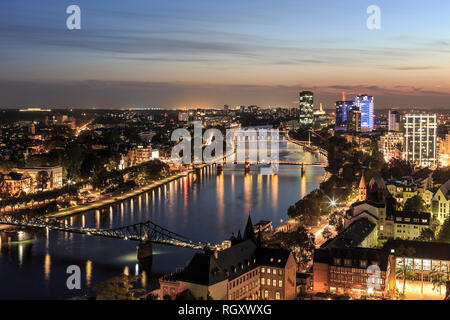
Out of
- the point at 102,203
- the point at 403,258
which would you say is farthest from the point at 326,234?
the point at 102,203

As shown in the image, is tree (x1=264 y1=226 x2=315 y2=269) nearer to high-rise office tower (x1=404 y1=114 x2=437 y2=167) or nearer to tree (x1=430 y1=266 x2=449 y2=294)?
tree (x1=430 y1=266 x2=449 y2=294)

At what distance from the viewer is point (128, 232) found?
37.3 ft

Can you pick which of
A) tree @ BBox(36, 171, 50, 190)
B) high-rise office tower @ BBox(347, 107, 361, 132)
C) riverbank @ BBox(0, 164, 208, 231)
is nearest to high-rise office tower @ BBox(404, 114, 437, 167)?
riverbank @ BBox(0, 164, 208, 231)

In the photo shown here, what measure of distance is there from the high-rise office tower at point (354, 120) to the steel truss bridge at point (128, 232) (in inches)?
1480

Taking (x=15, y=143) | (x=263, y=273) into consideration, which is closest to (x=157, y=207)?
(x=263, y=273)

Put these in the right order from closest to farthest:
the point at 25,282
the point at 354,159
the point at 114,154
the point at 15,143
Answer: the point at 25,282 → the point at 354,159 → the point at 114,154 → the point at 15,143

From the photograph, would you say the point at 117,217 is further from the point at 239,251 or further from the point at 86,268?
the point at 239,251

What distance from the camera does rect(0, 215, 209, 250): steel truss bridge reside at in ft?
33.3

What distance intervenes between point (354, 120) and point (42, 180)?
34.8 metres

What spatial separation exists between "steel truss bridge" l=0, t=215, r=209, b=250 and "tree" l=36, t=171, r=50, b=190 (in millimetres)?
4421

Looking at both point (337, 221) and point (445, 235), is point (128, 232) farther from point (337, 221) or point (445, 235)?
point (445, 235)
